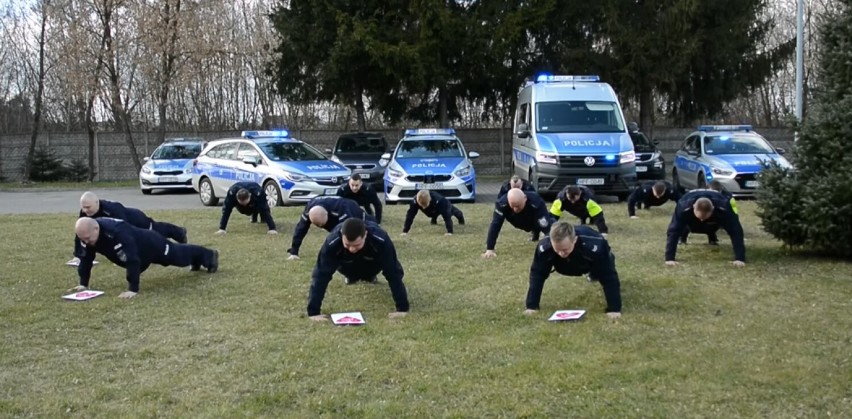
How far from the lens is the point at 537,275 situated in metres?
7.88

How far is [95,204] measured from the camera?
1095 cm

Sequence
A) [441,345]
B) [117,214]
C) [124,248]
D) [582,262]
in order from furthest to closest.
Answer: [117,214]
[124,248]
[582,262]
[441,345]

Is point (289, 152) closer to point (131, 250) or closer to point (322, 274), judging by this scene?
point (131, 250)

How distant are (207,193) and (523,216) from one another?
11.3 m

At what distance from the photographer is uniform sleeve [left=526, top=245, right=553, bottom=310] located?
7.77m

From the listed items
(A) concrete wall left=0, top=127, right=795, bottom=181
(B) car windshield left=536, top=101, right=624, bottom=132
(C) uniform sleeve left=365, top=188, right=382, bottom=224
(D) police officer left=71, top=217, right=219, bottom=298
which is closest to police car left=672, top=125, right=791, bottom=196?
(B) car windshield left=536, top=101, right=624, bottom=132

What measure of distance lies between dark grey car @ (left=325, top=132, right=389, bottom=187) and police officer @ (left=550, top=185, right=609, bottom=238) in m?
11.4

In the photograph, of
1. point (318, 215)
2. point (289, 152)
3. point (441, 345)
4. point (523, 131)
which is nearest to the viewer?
point (441, 345)

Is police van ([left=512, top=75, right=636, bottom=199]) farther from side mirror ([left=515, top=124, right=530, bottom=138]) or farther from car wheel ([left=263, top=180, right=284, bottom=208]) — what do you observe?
car wheel ([left=263, top=180, right=284, bottom=208])

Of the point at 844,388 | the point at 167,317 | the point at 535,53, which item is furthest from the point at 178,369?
the point at 535,53

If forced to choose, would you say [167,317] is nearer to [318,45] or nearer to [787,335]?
[787,335]

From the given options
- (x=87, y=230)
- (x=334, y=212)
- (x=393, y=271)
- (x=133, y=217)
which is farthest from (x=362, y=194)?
(x=393, y=271)

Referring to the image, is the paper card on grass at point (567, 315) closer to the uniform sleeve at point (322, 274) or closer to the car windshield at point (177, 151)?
the uniform sleeve at point (322, 274)

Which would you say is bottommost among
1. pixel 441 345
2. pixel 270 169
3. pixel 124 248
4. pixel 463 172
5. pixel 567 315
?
pixel 441 345
